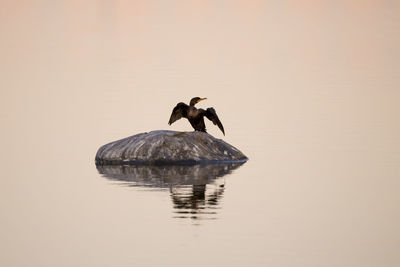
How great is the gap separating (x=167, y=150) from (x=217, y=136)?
4154mm

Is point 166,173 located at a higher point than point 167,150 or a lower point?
lower

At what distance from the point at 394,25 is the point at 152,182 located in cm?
3981

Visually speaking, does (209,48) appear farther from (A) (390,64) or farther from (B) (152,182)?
(B) (152,182)

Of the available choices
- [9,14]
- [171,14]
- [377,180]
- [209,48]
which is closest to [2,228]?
[377,180]

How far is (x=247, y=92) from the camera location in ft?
123

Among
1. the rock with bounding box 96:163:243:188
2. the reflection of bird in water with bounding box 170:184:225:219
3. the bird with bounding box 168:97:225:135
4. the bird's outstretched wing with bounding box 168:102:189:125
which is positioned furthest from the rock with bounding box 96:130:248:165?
the reflection of bird in water with bounding box 170:184:225:219

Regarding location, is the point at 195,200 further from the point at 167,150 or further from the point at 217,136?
the point at 217,136

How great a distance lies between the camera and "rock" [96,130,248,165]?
24.5 metres

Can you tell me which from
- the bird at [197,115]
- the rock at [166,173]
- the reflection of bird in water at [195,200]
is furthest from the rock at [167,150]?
the reflection of bird in water at [195,200]

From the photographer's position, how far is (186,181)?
21.9 m

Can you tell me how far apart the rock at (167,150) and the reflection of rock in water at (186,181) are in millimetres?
249

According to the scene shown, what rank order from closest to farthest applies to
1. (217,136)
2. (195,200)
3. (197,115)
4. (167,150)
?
(195,200) < (167,150) < (197,115) < (217,136)

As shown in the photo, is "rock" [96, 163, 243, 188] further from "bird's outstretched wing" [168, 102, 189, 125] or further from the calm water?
"bird's outstretched wing" [168, 102, 189, 125]

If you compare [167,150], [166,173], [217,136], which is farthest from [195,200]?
[217,136]
